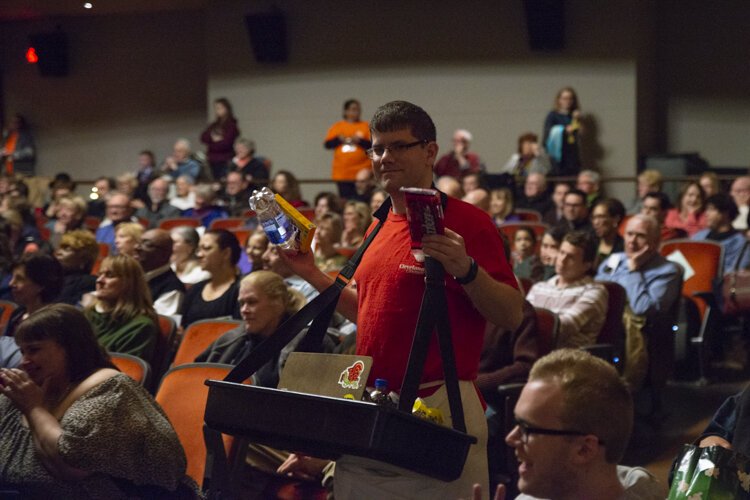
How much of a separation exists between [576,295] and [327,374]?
2834mm

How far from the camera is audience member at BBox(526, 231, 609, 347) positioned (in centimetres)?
452

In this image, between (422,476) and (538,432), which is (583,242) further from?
(538,432)

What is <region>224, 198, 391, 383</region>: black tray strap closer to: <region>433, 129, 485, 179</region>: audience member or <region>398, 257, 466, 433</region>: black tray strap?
<region>398, 257, 466, 433</region>: black tray strap

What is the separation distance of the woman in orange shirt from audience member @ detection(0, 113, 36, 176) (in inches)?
193

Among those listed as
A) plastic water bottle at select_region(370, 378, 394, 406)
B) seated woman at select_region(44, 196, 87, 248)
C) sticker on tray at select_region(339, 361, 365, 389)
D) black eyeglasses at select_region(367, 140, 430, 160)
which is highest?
black eyeglasses at select_region(367, 140, 430, 160)

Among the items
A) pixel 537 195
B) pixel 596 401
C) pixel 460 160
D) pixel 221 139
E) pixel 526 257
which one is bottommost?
pixel 526 257

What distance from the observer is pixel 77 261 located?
18.6 feet

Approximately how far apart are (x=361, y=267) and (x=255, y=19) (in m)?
9.87

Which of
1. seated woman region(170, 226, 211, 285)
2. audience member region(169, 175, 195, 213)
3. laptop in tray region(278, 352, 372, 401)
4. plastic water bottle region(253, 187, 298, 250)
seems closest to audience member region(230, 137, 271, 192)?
audience member region(169, 175, 195, 213)

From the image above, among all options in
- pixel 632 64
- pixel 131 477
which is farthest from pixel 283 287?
pixel 632 64

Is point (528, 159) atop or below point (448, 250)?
below

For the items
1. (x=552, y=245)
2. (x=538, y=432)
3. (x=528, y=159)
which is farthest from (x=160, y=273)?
(x=528, y=159)

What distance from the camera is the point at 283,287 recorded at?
393 centimetres

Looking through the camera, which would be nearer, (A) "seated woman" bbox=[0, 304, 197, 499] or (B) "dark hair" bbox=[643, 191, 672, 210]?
(A) "seated woman" bbox=[0, 304, 197, 499]
